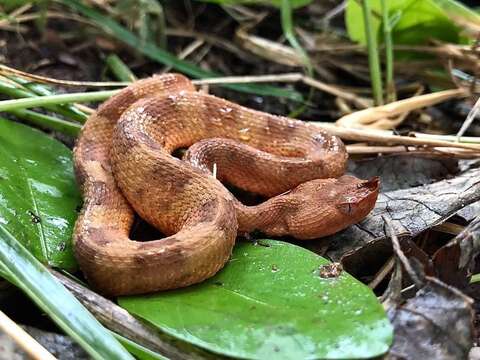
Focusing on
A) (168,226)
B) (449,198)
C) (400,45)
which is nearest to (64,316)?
(168,226)

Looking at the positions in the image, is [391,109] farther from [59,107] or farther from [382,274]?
[59,107]

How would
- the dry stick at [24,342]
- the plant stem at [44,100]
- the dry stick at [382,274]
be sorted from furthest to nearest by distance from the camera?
the plant stem at [44,100] → the dry stick at [382,274] → the dry stick at [24,342]

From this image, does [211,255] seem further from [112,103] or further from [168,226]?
[112,103]

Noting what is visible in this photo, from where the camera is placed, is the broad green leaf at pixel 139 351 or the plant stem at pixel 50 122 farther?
the plant stem at pixel 50 122

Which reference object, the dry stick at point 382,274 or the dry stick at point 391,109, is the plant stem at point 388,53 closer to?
the dry stick at point 391,109

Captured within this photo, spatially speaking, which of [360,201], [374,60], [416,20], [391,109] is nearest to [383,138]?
[391,109]

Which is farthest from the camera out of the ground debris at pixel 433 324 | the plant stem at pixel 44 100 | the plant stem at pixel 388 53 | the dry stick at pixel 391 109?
the plant stem at pixel 388 53

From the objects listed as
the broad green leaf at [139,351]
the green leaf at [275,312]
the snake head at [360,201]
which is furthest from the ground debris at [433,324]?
the broad green leaf at [139,351]
